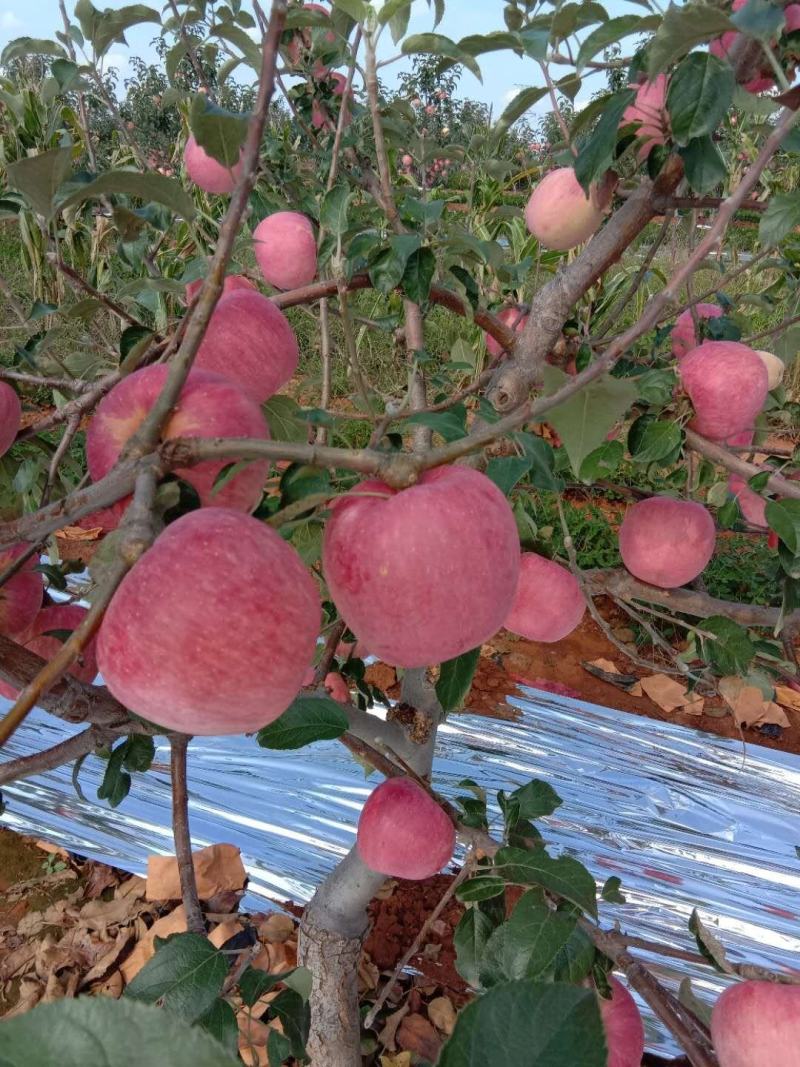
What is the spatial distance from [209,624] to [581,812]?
5.01ft

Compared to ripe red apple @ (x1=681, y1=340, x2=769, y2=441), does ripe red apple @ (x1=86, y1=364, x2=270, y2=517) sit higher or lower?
higher

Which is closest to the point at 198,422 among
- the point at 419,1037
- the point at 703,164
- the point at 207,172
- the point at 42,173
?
the point at 42,173

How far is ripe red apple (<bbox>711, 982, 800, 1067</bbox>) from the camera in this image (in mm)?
613

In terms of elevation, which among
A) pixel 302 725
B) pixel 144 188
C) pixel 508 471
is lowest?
pixel 302 725

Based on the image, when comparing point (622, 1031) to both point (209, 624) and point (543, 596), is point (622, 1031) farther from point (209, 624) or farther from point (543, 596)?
point (209, 624)

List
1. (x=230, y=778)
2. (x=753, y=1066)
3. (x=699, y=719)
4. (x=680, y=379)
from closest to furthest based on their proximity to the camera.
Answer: (x=753, y=1066) < (x=680, y=379) < (x=230, y=778) < (x=699, y=719)

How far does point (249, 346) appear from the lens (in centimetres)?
53

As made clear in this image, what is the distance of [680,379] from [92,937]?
140 cm

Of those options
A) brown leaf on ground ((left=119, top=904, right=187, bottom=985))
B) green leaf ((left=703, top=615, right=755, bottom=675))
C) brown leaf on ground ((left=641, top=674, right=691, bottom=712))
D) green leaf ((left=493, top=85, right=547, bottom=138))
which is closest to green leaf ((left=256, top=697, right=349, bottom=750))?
green leaf ((left=703, top=615, right=755, bottom=675))

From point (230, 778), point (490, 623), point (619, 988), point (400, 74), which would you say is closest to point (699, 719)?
point (230, 778)

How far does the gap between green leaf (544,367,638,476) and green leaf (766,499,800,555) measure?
0.26 m

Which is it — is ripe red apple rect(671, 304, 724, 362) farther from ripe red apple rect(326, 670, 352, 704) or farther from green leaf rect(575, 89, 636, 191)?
ripe red apple rect(326, 670, 352, 704)

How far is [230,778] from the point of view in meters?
1.71

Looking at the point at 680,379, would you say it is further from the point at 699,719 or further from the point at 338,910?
the point at 699,719
